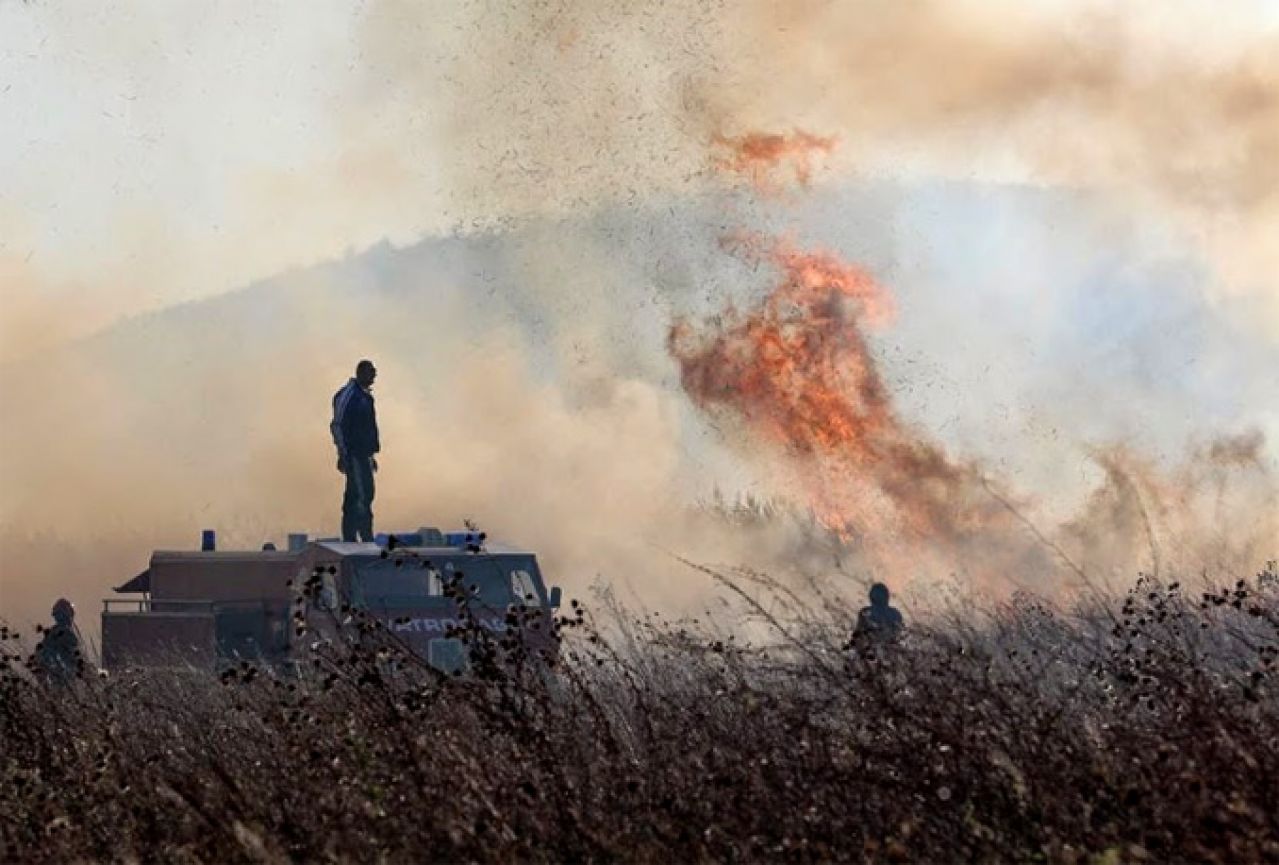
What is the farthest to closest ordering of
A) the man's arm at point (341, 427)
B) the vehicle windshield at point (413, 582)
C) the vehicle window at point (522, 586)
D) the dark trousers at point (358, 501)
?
1. the man's arm at point (341, 427)
2. the dark trousers at point (358, 501)
3. the vehicle window at point (522, 586)
4. the vehicle windshield at point (413, 582)

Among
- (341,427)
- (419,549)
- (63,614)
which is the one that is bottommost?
(63,614)

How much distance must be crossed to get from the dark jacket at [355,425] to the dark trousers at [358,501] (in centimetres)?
13

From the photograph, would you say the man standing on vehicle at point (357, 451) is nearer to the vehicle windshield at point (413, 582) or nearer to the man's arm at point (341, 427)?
the man's arm at point (341, 427)

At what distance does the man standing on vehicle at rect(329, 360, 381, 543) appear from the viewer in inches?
1128

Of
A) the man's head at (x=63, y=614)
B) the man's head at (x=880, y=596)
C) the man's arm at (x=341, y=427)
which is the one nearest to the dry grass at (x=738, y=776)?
the man's head at (x=880, y=596)

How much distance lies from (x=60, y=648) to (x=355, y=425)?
7.21 m

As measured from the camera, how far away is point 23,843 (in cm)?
1351

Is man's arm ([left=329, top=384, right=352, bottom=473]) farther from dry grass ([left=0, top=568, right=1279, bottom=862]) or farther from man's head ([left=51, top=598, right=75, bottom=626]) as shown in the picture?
dry grass ([left=0, top=568, right=1279, bottom=862])

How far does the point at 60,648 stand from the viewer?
2227cm

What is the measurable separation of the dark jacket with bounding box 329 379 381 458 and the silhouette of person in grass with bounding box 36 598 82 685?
12.1ft

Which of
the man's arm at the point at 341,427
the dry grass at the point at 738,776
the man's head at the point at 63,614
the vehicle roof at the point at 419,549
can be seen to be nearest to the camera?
the dry grass at the point at 738,776

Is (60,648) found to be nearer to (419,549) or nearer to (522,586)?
(419,549)

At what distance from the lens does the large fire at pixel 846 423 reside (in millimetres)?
39719

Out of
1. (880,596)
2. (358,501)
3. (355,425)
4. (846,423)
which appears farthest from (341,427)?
(846,423)
